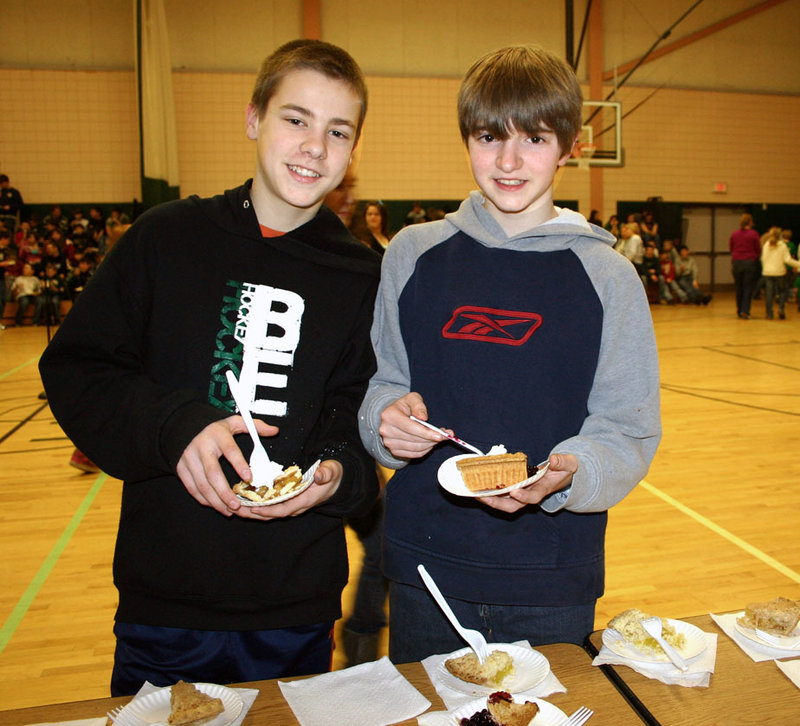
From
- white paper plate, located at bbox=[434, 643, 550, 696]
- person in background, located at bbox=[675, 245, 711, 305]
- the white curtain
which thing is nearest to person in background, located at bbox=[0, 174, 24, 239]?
the white curtain

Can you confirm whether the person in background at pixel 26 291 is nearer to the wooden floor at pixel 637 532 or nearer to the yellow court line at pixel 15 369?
the yellow court line at pixel 15 369

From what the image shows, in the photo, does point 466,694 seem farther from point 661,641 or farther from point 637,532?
point 637,532

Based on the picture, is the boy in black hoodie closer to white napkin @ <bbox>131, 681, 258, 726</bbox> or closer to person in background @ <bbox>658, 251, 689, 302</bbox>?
white napkin @ <bbox>131, 681, 258, 726</bbox>

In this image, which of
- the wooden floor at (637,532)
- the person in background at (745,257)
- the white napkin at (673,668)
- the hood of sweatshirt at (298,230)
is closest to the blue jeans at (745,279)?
the person in background at (745,257)

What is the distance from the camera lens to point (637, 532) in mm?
4020

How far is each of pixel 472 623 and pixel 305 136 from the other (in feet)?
3.77

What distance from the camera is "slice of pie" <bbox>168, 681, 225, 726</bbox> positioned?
114cm

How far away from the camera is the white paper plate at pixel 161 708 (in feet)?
3.81

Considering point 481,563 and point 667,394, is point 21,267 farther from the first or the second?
point 481,563

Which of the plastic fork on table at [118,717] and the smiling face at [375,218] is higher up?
the smiling face at [375,218]

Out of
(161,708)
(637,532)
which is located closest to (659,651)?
(161,708)

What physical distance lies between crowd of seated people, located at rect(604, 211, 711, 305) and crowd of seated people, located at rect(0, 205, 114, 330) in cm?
976

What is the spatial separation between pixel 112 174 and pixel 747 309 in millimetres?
12352

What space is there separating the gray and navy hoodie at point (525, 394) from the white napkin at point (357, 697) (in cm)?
34
